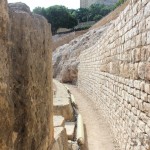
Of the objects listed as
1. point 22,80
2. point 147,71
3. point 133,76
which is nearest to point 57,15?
point 133,76

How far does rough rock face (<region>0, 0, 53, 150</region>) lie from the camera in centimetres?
190

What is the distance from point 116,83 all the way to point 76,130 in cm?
190

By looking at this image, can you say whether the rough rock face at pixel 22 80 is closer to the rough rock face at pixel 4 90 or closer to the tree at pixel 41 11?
the rough rock face at pixel 4 90

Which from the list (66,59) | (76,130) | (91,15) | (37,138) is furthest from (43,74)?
(91,15)

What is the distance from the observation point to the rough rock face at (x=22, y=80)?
1.90 metres

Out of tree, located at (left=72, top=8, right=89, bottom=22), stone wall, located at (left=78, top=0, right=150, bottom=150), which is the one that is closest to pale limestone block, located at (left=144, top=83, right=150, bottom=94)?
stone wall, located at (left=78, top=0, right=150, bottom=150)

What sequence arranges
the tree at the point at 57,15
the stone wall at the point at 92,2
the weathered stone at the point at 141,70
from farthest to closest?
the stone wall at the point at 92,2 → the tree at the point at 57,15 → the weathered stone at the point at 141,70

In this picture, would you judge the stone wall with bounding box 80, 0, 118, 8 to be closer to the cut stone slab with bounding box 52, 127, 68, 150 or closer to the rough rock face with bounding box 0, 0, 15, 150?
the cut stone slab with bounding box 52, 127, 68, 150

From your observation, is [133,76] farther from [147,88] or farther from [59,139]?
[59,139]

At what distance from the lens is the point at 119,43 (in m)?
6.23

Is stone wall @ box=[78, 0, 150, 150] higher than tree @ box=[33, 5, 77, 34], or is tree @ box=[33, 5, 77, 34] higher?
tree @ box=[33, 5, 77, 34]

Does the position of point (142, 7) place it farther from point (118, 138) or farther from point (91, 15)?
point (91, 15)

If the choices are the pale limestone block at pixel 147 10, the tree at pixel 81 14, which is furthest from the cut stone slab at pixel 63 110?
the tree at pixel 81 14

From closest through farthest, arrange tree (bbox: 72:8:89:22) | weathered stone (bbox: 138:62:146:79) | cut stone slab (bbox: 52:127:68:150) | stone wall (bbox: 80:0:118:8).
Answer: cut stone slab (bbox: 52:127:68:150), weathered stone (bbox: 138:62:146:79), tree (bbox: 72:8:89:22), stone wall (bbox: 80:0:118:8)
